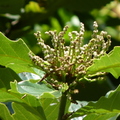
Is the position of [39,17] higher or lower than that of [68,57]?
higher

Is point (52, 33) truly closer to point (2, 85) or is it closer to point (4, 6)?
point (2, 85)

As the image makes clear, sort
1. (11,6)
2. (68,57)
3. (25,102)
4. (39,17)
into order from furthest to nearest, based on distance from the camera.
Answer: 1. (39,17)
2. (11,6)
3. (25,102)
4. (68,57)

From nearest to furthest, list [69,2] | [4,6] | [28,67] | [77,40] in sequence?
[77,40]
[28,67]
[4,6]
[69,2]

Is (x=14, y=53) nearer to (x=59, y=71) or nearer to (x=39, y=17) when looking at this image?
(x=59, y=71)

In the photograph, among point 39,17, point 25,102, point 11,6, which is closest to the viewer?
point 25,102

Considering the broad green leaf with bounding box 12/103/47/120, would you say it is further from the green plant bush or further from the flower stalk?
the flower stalk

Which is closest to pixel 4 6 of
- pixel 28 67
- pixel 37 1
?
pixel 37 1

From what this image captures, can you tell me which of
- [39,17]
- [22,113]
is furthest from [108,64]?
[39,17]
